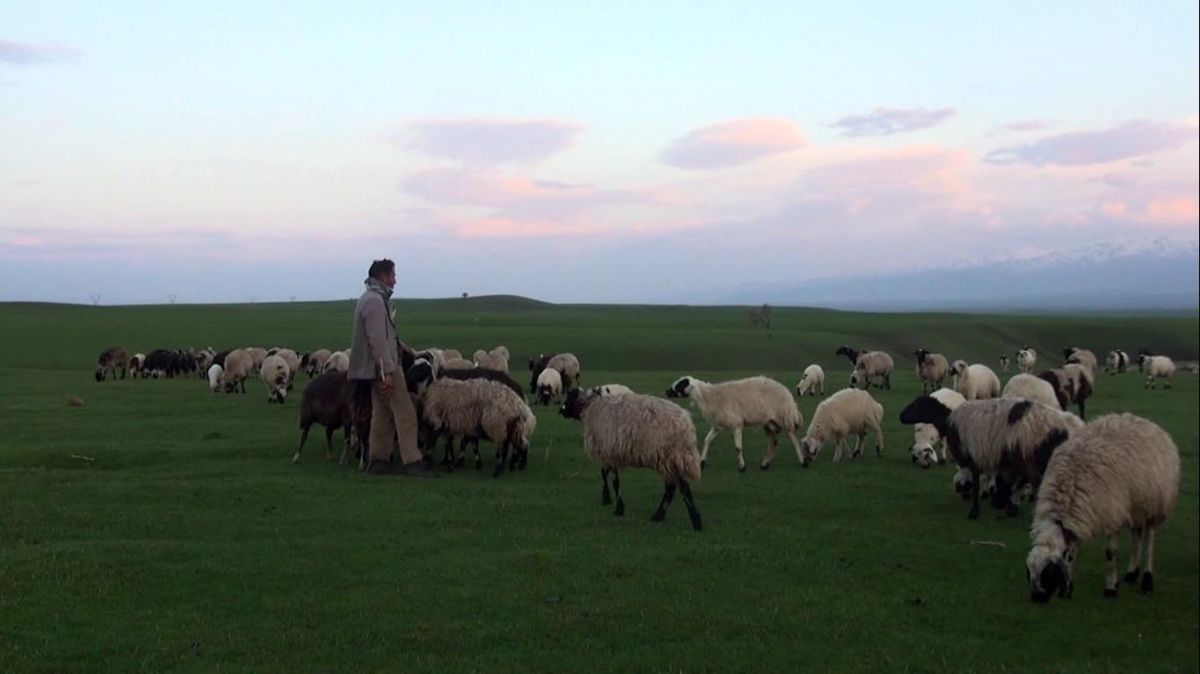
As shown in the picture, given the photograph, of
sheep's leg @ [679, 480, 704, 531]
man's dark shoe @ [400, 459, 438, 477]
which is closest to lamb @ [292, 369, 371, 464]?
man's dark shoe @ [400, 459, 438, 477]

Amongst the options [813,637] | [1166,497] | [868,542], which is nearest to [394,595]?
[813,637]

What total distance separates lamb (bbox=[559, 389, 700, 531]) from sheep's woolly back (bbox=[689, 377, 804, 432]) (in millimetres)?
4175

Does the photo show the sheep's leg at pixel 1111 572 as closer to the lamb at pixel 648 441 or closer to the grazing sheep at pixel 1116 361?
the lamb at pixel 648 441

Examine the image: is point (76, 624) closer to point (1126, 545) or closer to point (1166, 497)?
point (1166, 497)

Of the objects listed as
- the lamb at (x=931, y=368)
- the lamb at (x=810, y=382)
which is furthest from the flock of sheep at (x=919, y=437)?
the lamb at (x=810, y=382)

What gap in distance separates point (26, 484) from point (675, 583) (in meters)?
10.3

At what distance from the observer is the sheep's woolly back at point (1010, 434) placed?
11.5m

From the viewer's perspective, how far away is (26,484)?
13.6 m

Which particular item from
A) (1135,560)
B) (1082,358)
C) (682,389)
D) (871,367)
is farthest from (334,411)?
(1082,358)

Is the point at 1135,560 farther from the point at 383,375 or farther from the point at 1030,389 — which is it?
the point at 383,375

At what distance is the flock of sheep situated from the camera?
8914 millimetres

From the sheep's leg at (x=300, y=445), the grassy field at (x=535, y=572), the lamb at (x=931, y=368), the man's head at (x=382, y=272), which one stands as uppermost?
the man's head at (x=382, y=272)

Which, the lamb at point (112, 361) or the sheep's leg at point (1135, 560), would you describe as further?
the lamb at point (112, 361)

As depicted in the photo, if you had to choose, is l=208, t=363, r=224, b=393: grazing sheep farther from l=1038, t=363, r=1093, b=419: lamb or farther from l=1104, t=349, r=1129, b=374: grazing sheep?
l=1104, t=349, r=1129, b=374: grazing sheep
